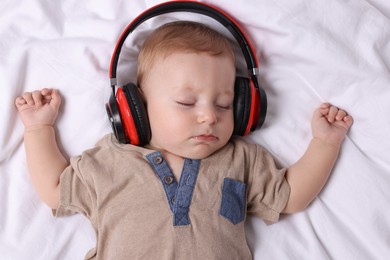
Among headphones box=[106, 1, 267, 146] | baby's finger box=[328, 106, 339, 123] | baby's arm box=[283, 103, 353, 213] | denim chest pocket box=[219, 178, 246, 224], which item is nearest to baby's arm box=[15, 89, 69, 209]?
headphones box=[106, 1, 267, 146]

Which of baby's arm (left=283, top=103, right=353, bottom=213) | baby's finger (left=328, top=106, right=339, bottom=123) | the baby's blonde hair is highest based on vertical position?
the baby's blonde hair

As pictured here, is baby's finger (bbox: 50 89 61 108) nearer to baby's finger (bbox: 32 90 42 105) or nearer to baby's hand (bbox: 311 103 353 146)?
baby's finger (bbox: 32 90 42 105)

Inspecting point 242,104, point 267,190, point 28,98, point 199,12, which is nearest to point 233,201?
point 267,190

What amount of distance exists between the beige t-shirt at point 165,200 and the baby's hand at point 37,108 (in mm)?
163

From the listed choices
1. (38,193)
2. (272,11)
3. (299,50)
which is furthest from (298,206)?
(38,193)

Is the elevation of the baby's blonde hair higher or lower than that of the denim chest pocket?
higher

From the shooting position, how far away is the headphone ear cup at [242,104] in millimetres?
1536

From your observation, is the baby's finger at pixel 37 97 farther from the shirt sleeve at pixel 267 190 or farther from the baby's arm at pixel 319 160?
the baby's arm at pixel 319 160

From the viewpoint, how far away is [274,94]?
1701mm

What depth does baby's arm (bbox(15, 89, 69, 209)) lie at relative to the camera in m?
1.56

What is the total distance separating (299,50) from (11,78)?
89cm

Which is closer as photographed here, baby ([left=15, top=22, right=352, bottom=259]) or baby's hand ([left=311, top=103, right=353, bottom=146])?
baby ([left=15, top=22, right=352, bottom=259])

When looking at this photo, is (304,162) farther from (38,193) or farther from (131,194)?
(38,193)

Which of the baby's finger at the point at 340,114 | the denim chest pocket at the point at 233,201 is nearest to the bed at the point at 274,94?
the baby's finger at the point at 340,114
